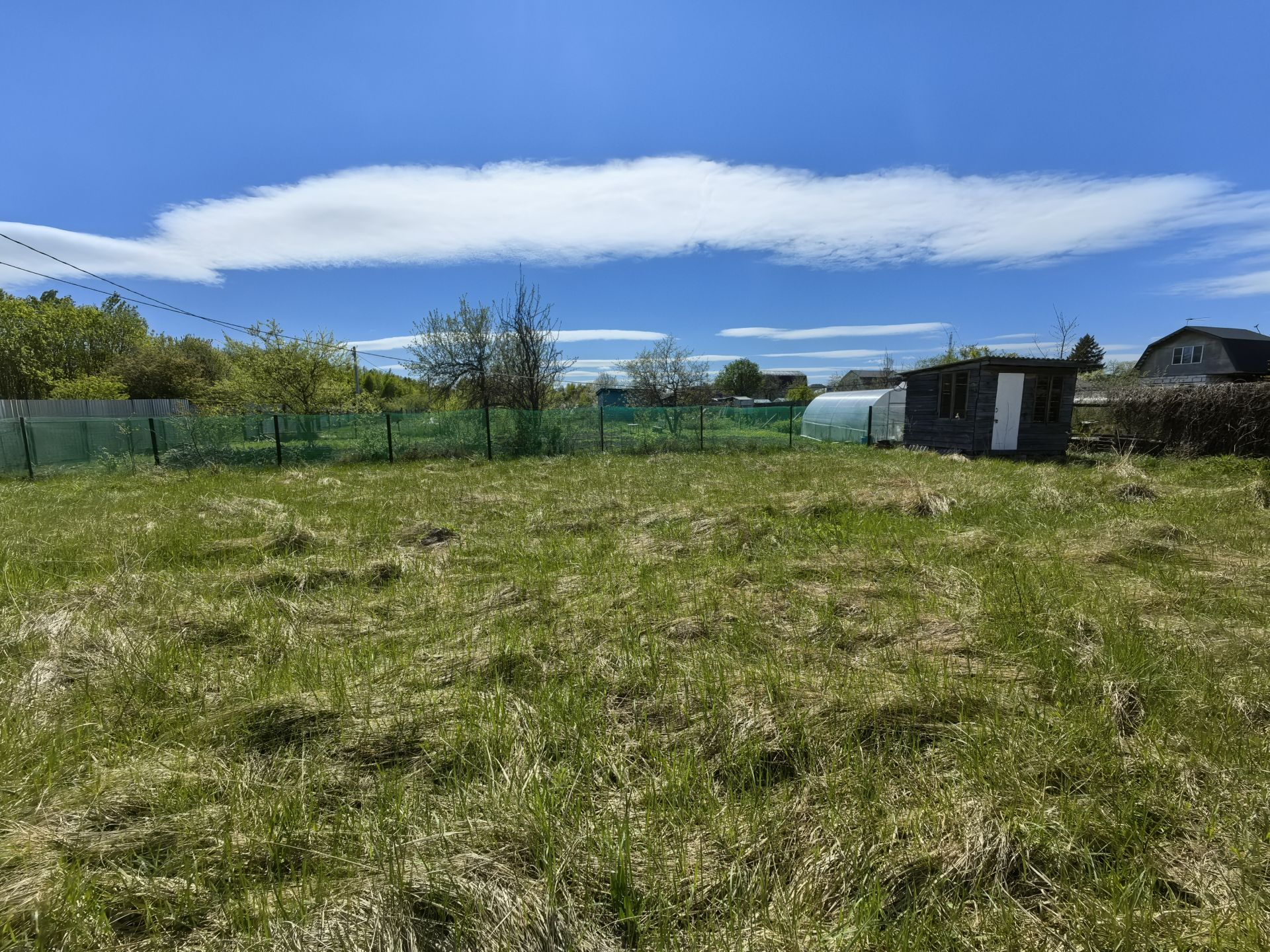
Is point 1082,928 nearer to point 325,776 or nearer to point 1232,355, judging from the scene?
point 325,776

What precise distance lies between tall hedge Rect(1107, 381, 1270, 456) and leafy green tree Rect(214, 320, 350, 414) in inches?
1084

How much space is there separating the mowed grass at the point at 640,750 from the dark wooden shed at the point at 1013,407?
38.9 feet

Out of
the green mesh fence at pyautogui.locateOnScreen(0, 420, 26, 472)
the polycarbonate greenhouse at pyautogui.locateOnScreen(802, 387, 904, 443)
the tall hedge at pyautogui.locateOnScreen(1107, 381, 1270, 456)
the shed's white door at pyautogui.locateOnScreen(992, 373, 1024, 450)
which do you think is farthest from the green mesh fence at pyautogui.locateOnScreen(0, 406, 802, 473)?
the tall hedge at pyautogui.locateOnScreen(1107, 381, 1270, 456)

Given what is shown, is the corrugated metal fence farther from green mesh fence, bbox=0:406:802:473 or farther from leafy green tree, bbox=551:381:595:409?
leafy green tree, bbox=551:381:595:409

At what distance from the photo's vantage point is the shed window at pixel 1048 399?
16922 millimetres

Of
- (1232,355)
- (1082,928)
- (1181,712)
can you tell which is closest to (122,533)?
(1082,928)

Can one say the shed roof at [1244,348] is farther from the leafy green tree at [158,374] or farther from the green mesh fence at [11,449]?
the leafy green tree at [158,374]

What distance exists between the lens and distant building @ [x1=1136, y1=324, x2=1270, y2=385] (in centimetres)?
3484

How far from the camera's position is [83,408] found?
26.8m

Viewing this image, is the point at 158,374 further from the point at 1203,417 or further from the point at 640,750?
the point at 1203,417

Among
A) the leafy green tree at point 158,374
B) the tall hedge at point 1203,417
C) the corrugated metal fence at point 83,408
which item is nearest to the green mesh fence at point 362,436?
the tall hedge at point 1203,417

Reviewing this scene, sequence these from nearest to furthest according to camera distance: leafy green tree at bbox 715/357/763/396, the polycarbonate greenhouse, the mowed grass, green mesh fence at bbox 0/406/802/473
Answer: the mowed grass, green mesh fence at bbox 0/406/802/473, the polycarbonate greenhouse, leafy green tree at bbox 715/357/763/396

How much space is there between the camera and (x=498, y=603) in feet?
14.8

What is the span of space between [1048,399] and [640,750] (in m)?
19.6
